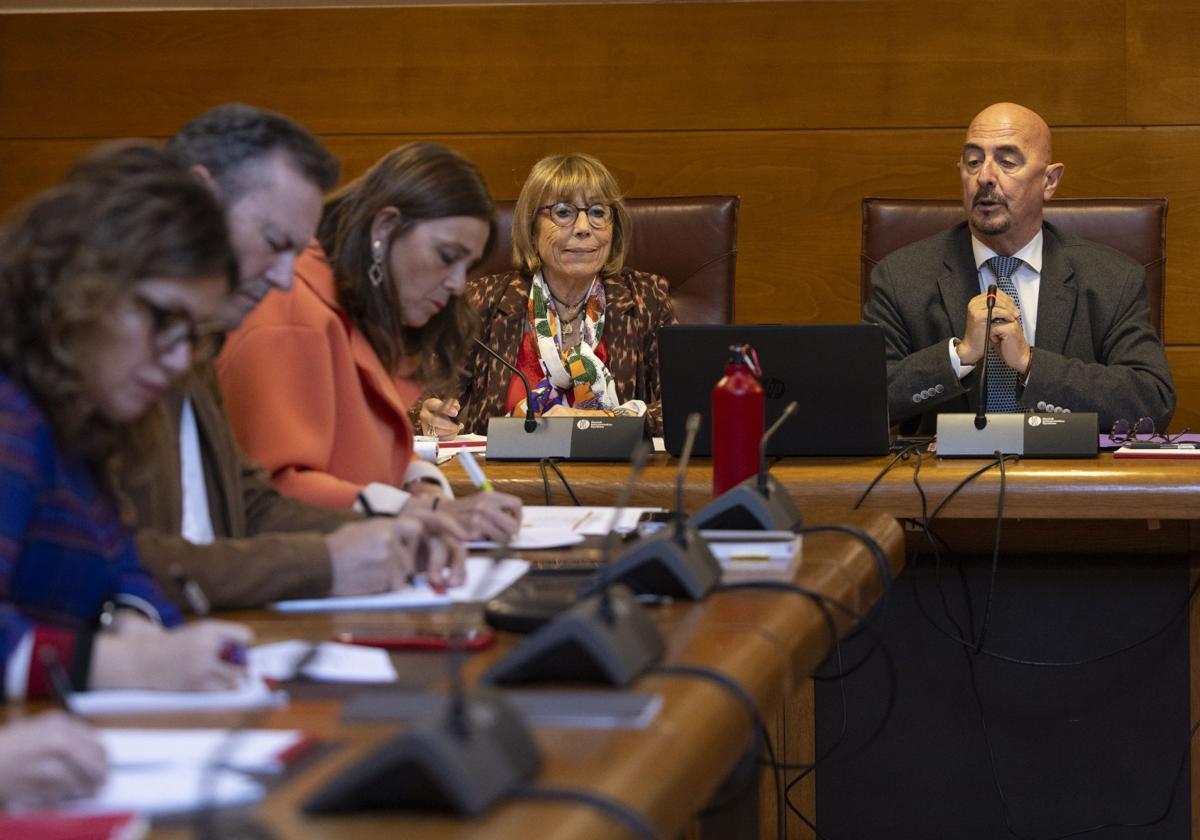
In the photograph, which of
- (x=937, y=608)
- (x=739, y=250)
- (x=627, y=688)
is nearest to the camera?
(x=627, y=688)

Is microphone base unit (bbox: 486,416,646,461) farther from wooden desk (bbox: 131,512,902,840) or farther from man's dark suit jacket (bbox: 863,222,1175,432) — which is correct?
wooden desk (bbox: 131,512,902,840)

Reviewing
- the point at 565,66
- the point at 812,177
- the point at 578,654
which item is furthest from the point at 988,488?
the point at 565,66

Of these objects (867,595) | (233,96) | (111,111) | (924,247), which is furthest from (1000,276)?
(111,111)

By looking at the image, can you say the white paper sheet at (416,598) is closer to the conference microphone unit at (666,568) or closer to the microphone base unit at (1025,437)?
the conference microphone unit at (666,568)

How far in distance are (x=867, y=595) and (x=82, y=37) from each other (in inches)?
142

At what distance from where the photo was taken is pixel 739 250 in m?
4.52

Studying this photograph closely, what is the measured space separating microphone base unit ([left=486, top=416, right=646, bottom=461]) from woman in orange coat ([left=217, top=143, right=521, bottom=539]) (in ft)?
1.31

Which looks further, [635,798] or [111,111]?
[111,111]

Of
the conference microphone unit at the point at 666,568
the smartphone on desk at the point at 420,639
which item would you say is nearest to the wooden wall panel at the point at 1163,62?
the conference microphone unit at the point at 666,568

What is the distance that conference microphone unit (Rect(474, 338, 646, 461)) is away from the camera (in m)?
2.63

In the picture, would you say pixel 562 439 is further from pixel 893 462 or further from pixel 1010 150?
pixel 1010 150

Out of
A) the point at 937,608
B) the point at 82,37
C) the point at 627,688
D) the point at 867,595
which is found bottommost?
the point at 937,608

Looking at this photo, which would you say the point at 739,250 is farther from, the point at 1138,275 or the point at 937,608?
the point at 937,608

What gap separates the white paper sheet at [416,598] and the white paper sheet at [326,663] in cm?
18
